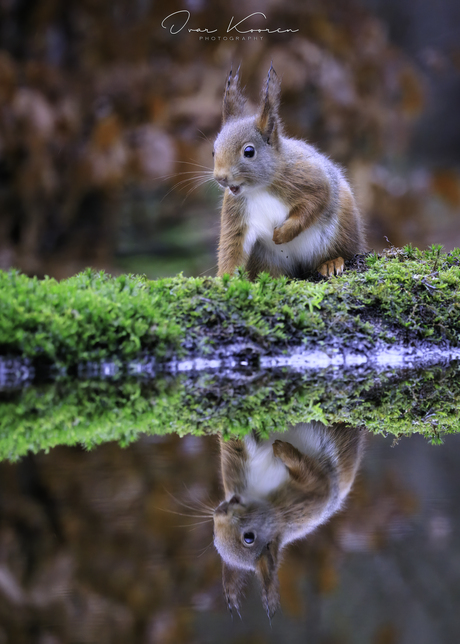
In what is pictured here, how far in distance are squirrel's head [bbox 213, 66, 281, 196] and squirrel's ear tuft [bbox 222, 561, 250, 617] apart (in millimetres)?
3329

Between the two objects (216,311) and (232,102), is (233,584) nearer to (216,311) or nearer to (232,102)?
(216,311)

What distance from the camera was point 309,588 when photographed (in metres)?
1.66

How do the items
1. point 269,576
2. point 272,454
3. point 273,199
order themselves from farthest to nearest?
point 273,199 → point 272,454 → point 269,576

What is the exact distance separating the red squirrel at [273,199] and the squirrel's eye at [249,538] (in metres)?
3.06

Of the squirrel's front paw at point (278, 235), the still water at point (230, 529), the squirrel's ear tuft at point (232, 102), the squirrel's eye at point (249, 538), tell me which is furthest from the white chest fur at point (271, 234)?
the squirrel's eye at point (249, 538)

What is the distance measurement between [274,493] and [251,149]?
9.97 ft

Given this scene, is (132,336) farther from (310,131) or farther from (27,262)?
(310,131)

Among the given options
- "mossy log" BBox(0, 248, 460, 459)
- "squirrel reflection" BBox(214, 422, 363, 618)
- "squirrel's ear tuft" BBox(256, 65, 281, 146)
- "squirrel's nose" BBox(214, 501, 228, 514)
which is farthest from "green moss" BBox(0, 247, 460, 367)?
"squirrel's nose" BBox(214, 501, 228, 514)

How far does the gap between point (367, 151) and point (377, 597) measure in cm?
929

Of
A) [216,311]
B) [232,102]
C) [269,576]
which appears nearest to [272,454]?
[269,576]

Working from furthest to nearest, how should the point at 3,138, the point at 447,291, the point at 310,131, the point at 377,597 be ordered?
the point at 310,131 < the point at 3,138 < the point at 447,291 < the point at 377,597

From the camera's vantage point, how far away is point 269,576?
6.01 ft

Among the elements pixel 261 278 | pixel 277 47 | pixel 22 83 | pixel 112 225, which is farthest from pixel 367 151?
pixel 261 278
